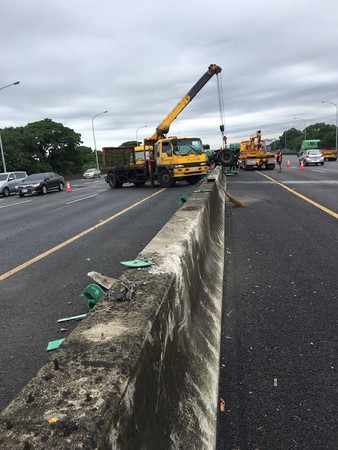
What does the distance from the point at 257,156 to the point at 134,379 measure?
33907 millimetres

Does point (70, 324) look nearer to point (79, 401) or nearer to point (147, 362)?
point (147, 362)

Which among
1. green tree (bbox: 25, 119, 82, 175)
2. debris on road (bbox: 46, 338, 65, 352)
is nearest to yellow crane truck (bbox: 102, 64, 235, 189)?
debris on road (bbox: 46, 338, 65, 352)

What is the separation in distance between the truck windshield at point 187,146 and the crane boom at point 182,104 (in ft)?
12.8

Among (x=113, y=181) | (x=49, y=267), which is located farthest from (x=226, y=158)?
(x=49, y=267)

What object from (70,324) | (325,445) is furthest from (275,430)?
(70,324)

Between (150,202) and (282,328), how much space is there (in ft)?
39.1

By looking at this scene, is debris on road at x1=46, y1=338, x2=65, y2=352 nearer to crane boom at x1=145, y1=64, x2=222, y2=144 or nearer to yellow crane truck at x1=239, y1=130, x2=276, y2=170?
crane boom at x1=145, y1=64, x2=222, y2=144

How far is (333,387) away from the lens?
9.67 feet

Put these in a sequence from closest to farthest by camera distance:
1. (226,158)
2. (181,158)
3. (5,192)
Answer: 1. (181,158)
2. (226,158)
3. (5,192)

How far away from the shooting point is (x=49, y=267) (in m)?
6.59

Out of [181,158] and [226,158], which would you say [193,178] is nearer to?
[181,158]

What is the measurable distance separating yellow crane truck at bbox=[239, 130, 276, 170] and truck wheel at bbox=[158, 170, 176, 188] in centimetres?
1470

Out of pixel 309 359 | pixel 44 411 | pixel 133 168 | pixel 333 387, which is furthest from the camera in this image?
pixel 133 168

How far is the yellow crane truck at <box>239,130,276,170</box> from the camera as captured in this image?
34.3 m
